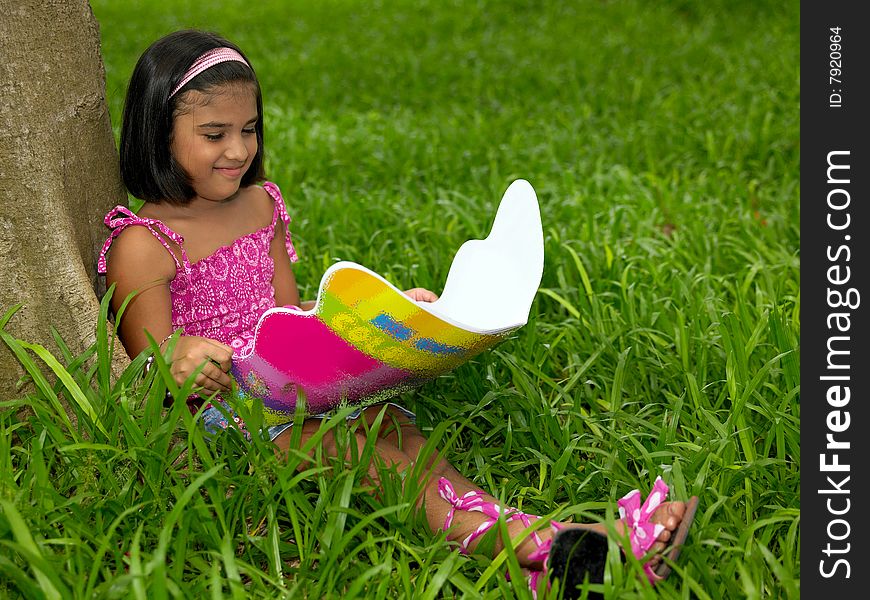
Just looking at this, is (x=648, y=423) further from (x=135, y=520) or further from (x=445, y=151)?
(x=445, y=151)

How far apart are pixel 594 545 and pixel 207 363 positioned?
0.85m

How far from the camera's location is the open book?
69.8 inches

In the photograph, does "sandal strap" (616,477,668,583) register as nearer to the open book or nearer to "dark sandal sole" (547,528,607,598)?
"dark sandal sole" (547,528,607,598)

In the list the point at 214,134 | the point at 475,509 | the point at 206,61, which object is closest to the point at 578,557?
the point at 475,509

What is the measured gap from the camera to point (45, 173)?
6.68ft

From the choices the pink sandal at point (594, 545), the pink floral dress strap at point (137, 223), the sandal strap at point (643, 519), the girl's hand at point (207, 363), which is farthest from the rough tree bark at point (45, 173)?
the sandal strap at point (643, 519)

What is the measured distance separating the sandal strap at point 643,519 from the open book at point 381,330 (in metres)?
0.39

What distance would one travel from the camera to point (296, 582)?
5.63ft

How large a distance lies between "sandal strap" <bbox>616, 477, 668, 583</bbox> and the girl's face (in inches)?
43.2

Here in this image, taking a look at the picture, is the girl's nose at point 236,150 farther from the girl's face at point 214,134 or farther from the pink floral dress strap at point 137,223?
the pink floral dress strap at point 137,223

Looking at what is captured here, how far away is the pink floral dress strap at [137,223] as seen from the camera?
6.98 feet

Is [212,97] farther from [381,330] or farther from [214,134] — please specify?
[381,330]

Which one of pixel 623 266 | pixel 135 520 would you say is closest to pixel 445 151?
pixel 623 266

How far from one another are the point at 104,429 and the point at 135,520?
194 mm
